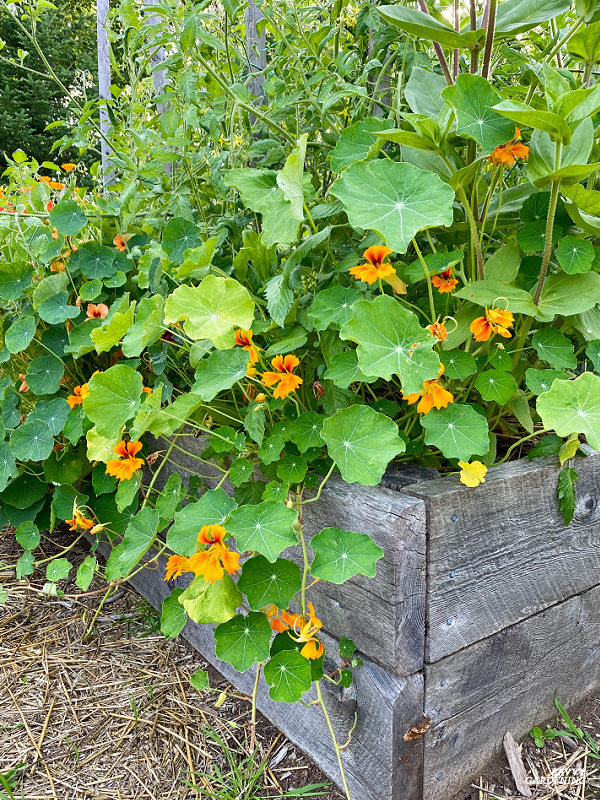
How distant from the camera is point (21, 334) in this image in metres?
1.24

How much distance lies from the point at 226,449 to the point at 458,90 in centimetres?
56

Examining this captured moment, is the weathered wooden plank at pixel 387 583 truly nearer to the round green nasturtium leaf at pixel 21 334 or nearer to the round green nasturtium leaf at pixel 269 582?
the round green nasturtium leaf at pixel 269 582

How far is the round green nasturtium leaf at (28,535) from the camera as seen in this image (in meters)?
1.27

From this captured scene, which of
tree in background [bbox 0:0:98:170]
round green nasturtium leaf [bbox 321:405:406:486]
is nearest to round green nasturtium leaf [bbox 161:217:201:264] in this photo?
round green nasturtium leaf [bbox 321:405:406:486]

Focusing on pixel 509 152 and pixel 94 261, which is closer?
pixel 509 152

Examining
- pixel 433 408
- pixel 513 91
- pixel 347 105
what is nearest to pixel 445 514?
pixel 433 408

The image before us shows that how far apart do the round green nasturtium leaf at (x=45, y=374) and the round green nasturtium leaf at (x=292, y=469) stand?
0.70 m

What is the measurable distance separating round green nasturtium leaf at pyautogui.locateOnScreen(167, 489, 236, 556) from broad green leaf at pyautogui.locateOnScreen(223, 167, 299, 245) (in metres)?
0.24

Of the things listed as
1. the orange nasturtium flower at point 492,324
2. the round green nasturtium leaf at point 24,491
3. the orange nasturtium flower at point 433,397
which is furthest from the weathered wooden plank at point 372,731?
the round green nasturtium leaf at point 24,491

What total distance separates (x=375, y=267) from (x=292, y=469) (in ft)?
0.99

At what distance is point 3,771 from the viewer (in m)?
1.00

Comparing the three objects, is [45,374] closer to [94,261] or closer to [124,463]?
[94,261]

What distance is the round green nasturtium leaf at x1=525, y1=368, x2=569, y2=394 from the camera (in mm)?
784

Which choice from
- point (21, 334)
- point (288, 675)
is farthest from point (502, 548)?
point (21, 334)
